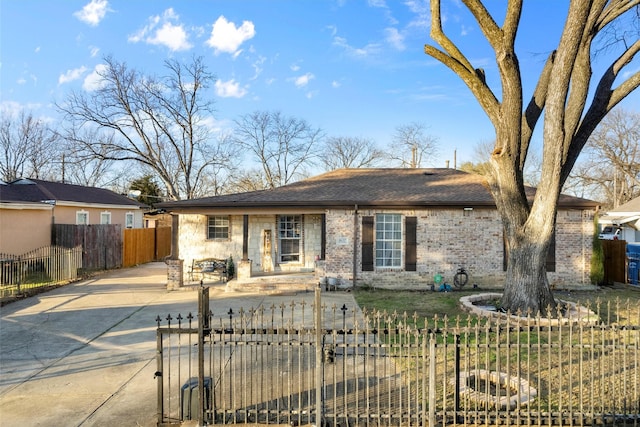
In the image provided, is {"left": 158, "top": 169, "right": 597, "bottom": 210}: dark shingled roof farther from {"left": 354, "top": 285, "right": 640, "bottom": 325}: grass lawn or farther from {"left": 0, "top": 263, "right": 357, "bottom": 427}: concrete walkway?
{"left": 0, "top": 263, "right": 357, "bottom": 427}: concrete walkway

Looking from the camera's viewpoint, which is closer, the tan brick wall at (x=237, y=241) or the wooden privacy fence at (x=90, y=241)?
the tan brick wall at (x=237, y=241)

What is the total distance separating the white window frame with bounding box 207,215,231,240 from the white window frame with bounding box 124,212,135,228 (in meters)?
10.9

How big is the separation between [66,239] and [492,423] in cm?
1801

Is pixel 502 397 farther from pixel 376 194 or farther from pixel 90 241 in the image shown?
pixel 90 241

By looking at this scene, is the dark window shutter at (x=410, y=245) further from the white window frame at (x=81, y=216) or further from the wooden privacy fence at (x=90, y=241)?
the white window frame at (x=81, y=216)

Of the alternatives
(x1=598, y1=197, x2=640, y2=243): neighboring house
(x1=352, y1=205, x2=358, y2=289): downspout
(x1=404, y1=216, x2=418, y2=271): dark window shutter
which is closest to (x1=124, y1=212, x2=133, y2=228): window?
(x1=352, y1=205, x2=358, y2=289): downspout

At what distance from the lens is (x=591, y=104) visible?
25.3 feet

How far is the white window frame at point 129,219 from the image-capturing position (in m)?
22.1

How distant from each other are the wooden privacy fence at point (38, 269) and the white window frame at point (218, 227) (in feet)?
16.2

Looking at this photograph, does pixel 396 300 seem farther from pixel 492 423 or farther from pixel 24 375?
pixel 24 375

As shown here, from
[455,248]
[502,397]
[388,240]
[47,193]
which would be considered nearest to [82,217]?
[47,193]

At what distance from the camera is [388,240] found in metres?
12.6

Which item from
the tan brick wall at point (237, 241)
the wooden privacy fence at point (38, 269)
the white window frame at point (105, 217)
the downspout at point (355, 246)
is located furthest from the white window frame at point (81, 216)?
the downspout at point (355, 246)

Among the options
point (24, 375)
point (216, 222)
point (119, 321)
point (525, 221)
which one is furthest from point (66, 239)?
point (525, 221)
